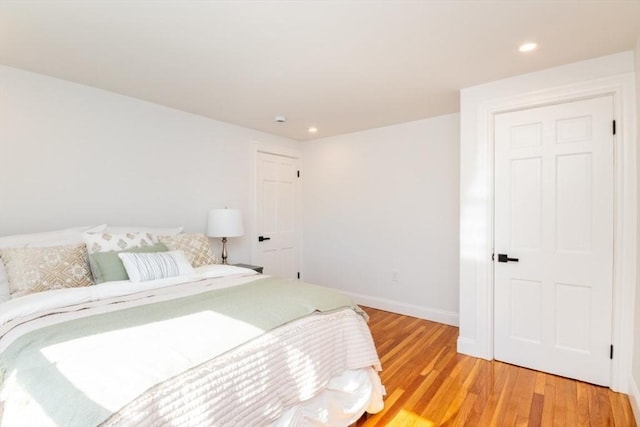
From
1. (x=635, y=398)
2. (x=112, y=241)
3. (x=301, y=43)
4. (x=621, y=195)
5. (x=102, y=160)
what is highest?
(x=301, y=43)

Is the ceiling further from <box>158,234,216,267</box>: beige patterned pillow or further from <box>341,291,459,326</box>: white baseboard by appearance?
<box>341,291,459,326</box>: white baseboard

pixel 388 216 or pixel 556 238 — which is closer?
pixel 556 238

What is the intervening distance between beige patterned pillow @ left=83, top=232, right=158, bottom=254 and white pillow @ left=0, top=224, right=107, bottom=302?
101 mm

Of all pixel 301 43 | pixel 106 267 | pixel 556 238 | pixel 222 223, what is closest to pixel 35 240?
pixel 106 267

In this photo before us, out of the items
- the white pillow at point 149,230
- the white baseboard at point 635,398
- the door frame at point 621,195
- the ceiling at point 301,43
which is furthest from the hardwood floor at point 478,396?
the ceiling at point 301,43

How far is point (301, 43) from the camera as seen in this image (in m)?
1.94

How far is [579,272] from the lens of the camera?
7.42ft

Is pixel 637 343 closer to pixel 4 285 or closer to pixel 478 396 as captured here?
pixel 478 396

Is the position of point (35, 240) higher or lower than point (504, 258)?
higher

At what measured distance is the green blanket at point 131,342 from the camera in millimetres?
896

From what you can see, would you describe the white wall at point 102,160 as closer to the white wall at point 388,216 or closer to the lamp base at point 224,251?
the lamp base at point 224,251

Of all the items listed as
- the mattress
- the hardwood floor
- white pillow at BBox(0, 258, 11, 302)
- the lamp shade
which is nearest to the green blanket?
the mattress

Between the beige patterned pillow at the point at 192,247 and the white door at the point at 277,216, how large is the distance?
122 centimetres

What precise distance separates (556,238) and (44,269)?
11.7 ft
